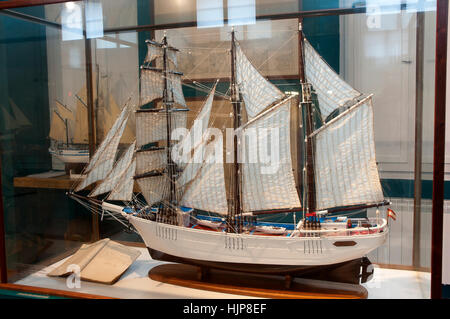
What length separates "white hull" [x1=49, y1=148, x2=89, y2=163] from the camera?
8.77ft

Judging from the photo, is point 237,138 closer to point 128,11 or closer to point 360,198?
point 360,198

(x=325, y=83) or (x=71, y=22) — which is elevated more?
(x=71, y=22)

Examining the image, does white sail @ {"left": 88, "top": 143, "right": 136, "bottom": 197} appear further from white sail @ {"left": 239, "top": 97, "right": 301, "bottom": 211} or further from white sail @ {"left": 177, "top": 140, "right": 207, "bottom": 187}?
white sail @ {"left": 239, "top": 97, "right": 301, "bottom": 211}

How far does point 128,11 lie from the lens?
2471mm

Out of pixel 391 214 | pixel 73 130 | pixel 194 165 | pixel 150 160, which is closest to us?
pixel 391 214

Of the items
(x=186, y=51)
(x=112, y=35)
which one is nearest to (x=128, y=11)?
(x=112, y=35)

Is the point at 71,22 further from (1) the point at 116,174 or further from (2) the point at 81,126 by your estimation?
(1) the point at 116,174

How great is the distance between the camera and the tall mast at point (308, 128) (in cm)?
217

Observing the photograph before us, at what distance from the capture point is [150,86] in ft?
8.05

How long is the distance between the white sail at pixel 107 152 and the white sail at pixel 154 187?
26 cm

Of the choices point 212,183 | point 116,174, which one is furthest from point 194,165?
point 116,174

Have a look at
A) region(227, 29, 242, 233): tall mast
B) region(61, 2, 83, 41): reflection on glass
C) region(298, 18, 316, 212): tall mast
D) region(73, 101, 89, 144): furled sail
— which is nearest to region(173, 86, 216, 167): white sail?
region(227, 29, 242, 233): tall mast

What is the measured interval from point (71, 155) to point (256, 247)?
140 cm

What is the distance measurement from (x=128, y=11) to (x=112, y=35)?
18 cm
